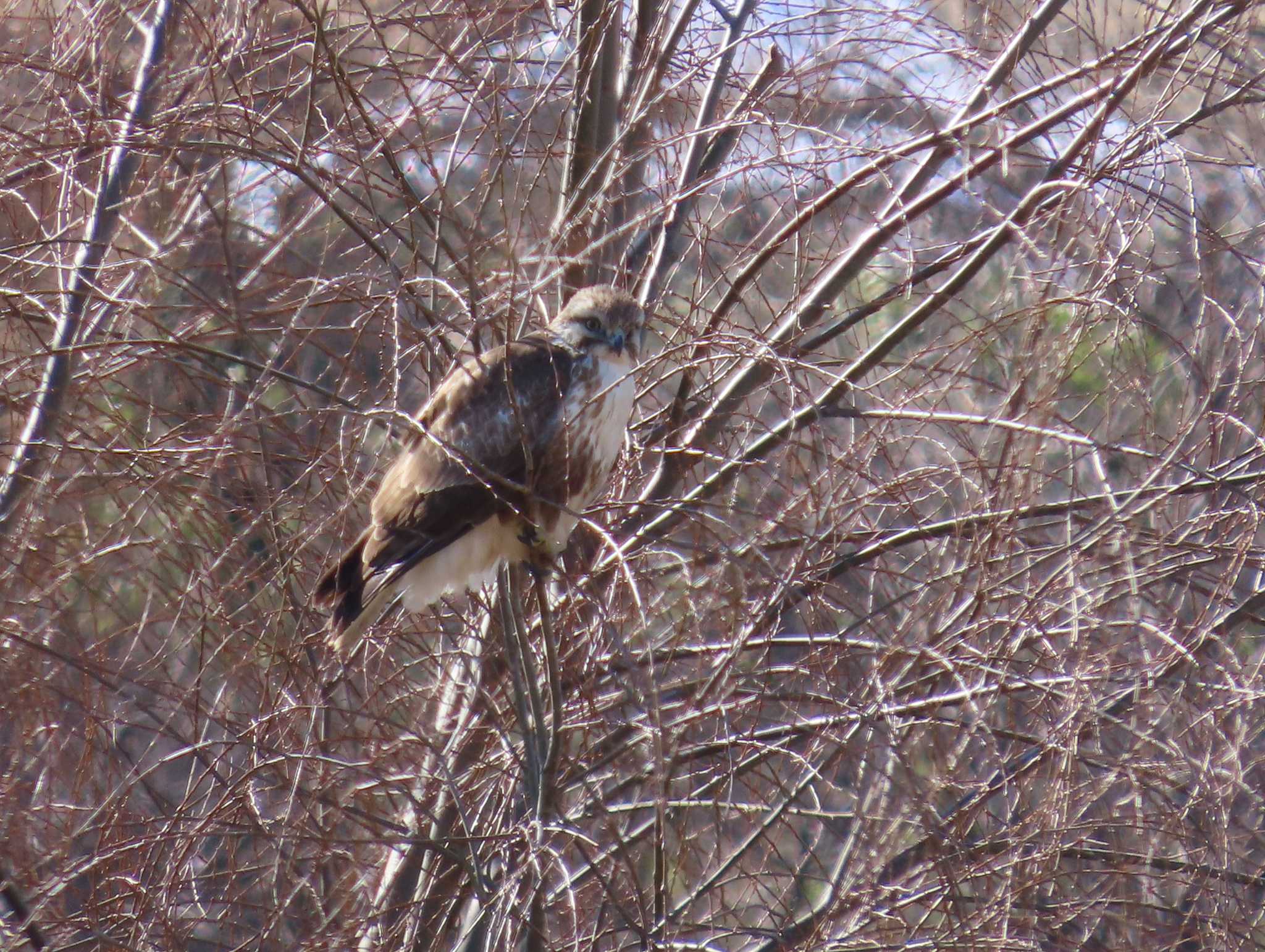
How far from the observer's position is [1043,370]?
3.07 meters

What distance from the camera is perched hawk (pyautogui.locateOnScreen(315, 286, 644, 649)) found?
3869 mm

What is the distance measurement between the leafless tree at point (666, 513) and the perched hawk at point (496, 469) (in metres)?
0.16

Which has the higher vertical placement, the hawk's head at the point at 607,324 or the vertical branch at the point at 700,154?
the vertical branch at the point at 700,154

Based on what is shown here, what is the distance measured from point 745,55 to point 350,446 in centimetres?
213

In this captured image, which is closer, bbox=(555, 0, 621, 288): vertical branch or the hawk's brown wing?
the hawk's brown wing

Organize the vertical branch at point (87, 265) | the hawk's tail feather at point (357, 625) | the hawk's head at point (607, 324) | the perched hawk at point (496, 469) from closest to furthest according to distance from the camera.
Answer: the vertical branch at point (87, 265) < the hawk's tail feather at point (357, 625) < the perched hawk at point (496, 469) < the hawk's head at point (607, 324)

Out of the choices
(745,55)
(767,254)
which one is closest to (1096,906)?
(767,254)

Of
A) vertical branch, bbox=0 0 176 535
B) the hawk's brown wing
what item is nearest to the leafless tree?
vertical branch, bbox=0 0 176 535

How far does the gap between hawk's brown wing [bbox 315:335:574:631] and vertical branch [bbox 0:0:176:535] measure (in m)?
0.82

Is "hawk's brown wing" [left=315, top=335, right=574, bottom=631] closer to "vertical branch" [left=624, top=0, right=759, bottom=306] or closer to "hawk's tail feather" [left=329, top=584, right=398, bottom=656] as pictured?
"hawk's tail feather" [left=329, top=584, right=398, bottom=656]

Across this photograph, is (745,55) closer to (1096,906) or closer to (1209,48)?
(1209,48)

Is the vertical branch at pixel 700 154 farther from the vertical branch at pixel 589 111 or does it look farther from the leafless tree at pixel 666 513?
the vertical branch at pixel 589 111

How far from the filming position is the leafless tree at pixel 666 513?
3.12 metres

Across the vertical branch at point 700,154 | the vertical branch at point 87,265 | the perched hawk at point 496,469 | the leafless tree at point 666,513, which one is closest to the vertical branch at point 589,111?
the leafless tree at point 666,513
